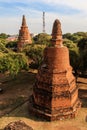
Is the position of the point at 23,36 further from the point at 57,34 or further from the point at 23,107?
the point at 57,34

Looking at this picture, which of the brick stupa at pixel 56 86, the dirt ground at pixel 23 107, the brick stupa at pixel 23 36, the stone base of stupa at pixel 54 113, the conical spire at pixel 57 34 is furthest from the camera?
the brick stupa at pixel 23 36

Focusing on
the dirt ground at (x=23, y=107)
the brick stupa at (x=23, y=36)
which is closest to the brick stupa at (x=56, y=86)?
the dirt ground at (x=23, y=107)

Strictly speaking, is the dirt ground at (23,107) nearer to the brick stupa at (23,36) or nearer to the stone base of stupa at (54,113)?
the stone base of stupa at (54,113)

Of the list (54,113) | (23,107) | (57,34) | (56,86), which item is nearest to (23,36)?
(23,107)

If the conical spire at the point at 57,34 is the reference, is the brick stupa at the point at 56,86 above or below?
below

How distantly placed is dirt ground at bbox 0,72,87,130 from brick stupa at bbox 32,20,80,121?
74 cm

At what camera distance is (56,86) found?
59.9ft

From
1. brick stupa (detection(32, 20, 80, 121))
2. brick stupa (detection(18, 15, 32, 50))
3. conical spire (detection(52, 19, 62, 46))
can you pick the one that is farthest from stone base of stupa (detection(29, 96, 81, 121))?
brick stupa (detection(18, 15, 32, 50))

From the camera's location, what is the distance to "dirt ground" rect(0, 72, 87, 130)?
57.0 feet

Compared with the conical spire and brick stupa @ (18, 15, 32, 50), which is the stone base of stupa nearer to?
the conical spire

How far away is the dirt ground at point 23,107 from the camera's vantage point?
57.0 feet

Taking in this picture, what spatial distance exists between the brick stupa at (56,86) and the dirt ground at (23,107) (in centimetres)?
74

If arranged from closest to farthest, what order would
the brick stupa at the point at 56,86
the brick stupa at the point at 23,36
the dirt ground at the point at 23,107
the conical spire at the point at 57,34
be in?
the dirt ground at the point at 23,107
the brick stupa at the point at 56,86
the conical spire at the point at 57,34
the brick stupa at the point at 23,36

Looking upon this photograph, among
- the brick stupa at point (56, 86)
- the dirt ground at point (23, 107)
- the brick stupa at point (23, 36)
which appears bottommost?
the dirt ground at point (23, 107)
